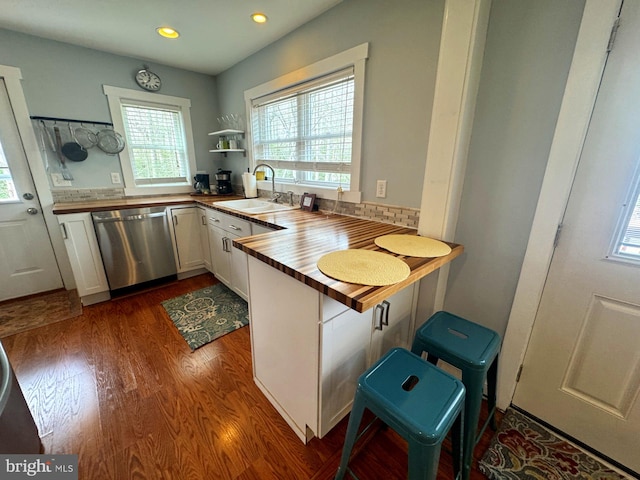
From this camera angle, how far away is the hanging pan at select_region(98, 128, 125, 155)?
267 centimetres

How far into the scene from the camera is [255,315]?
54.7 inches

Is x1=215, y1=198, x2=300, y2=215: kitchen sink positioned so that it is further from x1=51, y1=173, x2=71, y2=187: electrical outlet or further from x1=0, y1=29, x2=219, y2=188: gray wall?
x1=51, y1=173, x2=71, y2=187: electrical outlet

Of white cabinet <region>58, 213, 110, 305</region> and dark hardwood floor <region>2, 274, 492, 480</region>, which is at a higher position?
white cabinet <region>58, 213, 110, 305</region>

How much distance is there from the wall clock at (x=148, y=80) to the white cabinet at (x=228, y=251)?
1.66 meters

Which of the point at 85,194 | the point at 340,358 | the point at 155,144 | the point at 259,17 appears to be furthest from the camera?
the point at 155,144

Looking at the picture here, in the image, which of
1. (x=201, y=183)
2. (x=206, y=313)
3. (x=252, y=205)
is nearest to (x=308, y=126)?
(x=252, y=205)

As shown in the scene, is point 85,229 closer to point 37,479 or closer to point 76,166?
point 76,166

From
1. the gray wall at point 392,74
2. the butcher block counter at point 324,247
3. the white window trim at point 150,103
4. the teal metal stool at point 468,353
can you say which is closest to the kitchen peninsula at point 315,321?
the butcher block counter at point 324,247

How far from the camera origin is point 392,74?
1.58 metres

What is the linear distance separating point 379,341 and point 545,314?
32.5 inches

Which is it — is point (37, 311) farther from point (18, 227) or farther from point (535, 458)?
point (535, 458)

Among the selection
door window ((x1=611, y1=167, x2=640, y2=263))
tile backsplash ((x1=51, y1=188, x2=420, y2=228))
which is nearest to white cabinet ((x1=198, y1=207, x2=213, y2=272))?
tile backsplash ((x1=51, y1=188, x2=420, y2=228))

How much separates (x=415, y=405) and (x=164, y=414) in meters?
1.39

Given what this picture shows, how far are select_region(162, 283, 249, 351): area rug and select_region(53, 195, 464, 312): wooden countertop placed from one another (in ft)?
3.04
